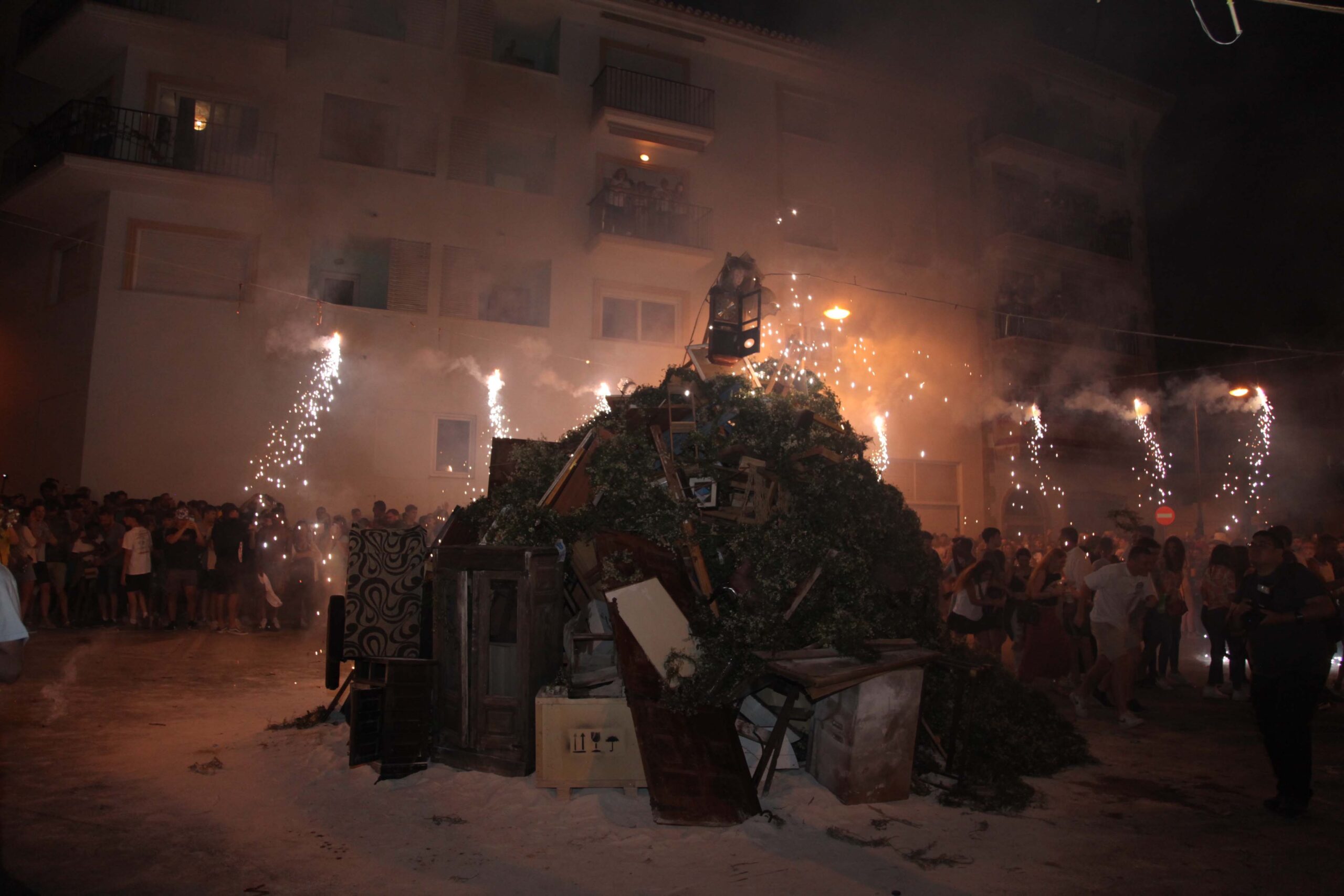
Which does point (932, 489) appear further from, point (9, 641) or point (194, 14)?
point (9, 641)

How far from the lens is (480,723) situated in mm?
5551

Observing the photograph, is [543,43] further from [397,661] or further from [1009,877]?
[1009,877]

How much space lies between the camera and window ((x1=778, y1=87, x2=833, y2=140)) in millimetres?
20547

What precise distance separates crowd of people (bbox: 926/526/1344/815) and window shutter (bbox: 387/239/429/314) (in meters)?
11.3

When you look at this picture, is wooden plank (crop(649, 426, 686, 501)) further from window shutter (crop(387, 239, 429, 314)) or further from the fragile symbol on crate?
window shutter (crop(387, 239, 429, 314))

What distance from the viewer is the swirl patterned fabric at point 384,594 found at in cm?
617

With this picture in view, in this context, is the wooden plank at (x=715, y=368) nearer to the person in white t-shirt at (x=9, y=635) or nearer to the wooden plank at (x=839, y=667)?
the wooden plank at (x=839, y=667)

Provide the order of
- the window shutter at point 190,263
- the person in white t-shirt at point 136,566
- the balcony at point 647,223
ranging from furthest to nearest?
the balcony at point 647,223
the window shutter at point 190,263
the person in white t-shirt at point 136,566

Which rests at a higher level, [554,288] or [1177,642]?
[554,288]

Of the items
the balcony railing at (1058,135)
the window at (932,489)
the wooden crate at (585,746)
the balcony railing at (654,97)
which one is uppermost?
the balcony railing at (1058,135)

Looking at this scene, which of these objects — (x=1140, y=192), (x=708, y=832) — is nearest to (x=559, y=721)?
(x=708, y=832)

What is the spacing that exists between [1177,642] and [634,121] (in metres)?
14.4

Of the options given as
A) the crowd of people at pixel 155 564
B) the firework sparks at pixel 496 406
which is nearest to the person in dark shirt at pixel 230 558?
the crowd of people at pixel 155 564

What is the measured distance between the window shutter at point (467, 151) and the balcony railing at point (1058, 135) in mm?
14427
